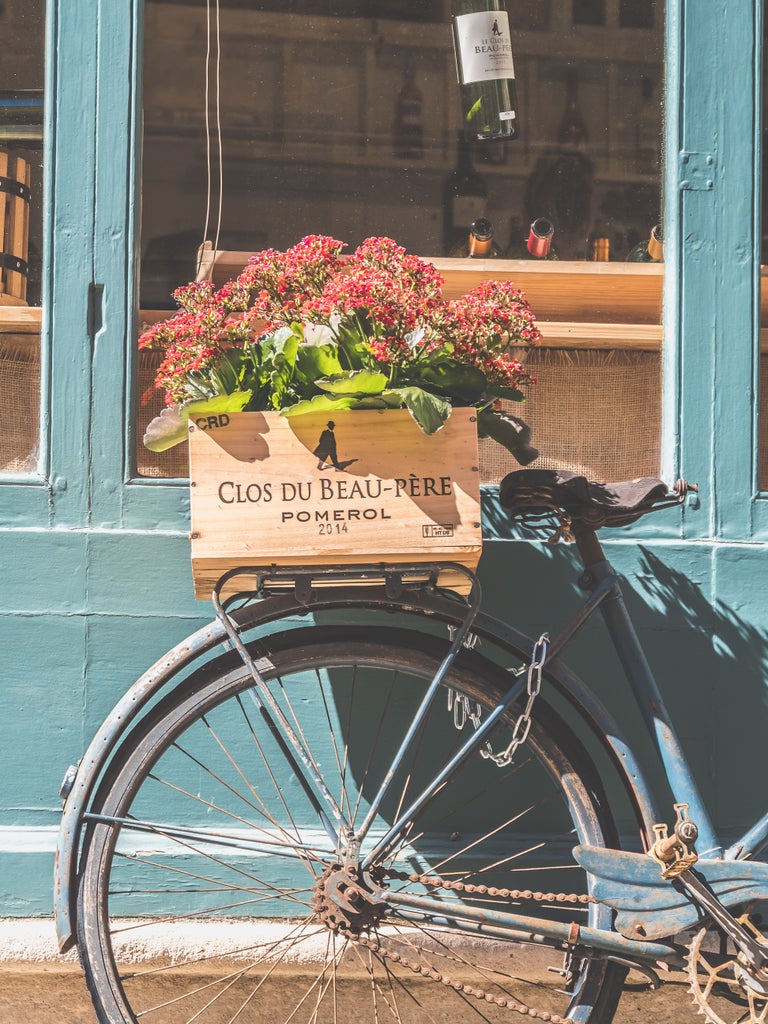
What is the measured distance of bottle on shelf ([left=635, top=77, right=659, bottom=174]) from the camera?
307 cm

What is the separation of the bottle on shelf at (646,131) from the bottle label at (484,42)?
42 centimetres

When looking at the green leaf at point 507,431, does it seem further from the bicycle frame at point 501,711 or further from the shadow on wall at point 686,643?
the shadow on wall at point 686,643

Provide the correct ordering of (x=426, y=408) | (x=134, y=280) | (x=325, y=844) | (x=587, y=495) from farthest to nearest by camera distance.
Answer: (x=134, y=280) < (x=325, y=844) < (x=587, y=495) < (x=426, y=408)

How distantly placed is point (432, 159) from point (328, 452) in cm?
159

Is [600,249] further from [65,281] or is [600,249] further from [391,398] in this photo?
[65,281]

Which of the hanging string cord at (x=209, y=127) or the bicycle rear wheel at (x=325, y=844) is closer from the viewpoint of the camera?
the bicycle rear wheel at (x=325, y=844)

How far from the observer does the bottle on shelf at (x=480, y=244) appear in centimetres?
321

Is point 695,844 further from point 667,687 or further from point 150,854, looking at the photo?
point 150,854

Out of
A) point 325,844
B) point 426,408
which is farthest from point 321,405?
point 325,844

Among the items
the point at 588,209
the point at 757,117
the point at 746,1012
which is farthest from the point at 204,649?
the point at 757,117

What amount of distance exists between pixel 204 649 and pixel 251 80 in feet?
6.35

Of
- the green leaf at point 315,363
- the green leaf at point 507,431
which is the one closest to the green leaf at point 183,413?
the green leaf at point 315,363

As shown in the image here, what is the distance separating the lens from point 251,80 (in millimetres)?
3316

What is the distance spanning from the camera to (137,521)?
280cm
